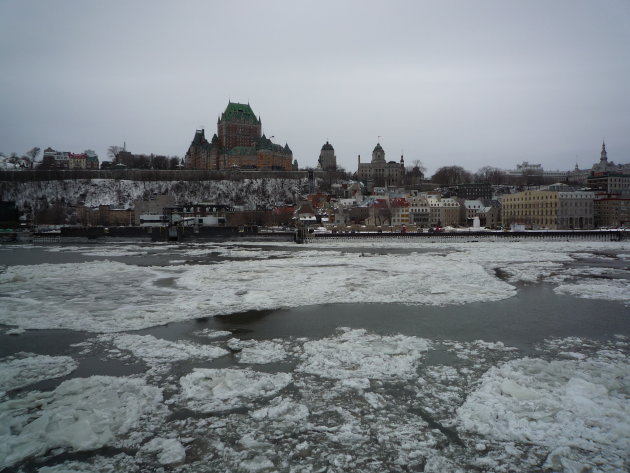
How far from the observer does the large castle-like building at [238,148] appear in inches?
4889

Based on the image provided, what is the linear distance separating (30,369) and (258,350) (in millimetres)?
4557

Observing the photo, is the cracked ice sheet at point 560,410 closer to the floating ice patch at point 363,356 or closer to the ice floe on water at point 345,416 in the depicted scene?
the ice floe on water at point 345,416

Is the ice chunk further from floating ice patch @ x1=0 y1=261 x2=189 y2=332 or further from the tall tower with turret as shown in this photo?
the tall tower with turret

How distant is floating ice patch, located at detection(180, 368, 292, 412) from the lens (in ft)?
23.8

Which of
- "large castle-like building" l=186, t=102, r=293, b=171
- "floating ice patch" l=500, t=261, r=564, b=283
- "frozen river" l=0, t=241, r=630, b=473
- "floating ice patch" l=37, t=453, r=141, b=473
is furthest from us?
"large castle-like building" l=186, t=102, r=293, b=171

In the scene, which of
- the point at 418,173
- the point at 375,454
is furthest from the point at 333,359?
the point at 418,173

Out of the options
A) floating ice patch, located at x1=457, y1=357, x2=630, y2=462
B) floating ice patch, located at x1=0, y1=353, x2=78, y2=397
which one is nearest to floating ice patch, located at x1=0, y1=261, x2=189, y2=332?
floating ice patch, located at x1=0, y1=353, x2=78, y2=397

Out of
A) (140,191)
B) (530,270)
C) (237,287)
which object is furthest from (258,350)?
(140,191)

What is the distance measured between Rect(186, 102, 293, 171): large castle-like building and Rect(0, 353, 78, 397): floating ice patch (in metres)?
115

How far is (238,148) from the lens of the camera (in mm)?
125375

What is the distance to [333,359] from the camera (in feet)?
30.7

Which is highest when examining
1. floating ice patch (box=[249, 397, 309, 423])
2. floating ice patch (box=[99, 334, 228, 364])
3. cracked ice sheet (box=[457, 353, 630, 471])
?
floating ice patch (box=[99, 334, 228, 364])

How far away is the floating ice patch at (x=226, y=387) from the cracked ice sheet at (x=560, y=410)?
325 centimetres

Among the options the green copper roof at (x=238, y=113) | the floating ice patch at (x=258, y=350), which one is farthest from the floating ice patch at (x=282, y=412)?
the green copper roof at (x=238, y=113)
